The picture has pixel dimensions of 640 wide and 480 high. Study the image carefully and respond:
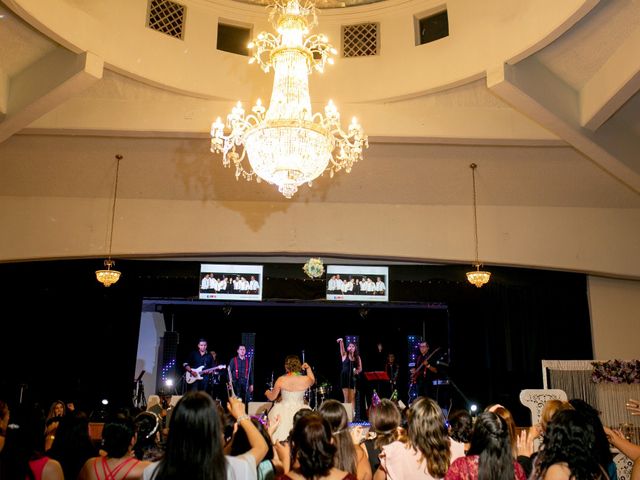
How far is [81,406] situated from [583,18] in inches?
408

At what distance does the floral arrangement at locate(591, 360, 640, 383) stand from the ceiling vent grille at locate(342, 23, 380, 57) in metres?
A: 6.33

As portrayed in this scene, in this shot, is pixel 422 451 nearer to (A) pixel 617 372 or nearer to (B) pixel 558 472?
(B) pixel 558 472

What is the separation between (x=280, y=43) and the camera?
638 centimetres

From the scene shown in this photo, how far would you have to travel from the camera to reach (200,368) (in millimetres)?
13133

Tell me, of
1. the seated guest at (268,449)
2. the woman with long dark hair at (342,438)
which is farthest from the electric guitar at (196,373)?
the woman with long dark hair at (342,438)

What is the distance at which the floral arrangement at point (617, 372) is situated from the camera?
10148 mm

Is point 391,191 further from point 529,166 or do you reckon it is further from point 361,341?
point 361,341

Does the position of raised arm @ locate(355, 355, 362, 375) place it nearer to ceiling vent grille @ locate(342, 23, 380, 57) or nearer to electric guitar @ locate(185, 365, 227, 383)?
electric guitar @ locate(185, 365, 227, 383)

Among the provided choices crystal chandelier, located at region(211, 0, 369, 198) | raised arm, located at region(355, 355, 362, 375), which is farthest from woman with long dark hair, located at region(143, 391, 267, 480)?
raised arm, located at region(355, 355, 362, 375)

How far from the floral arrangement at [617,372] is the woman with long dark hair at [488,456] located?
820 cm

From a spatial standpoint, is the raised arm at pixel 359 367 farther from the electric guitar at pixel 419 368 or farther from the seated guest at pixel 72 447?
the seated guest at pixel 72 447

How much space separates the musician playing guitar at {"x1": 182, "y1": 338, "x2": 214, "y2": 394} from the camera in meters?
13.0

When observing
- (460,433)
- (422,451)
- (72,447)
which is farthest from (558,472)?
(72,447)

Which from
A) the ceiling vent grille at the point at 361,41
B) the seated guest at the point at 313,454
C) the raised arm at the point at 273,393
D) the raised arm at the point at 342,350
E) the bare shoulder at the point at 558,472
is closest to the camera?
the seated guest at the point at 313,454
